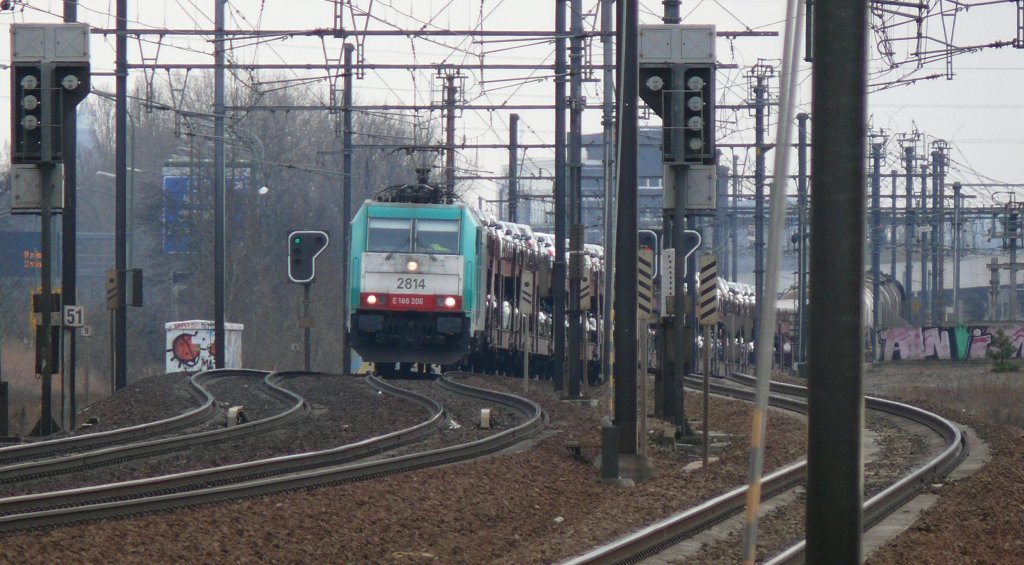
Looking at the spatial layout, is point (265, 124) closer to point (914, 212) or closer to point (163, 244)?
point (163, 244)

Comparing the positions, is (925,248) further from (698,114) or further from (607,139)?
(698,114)

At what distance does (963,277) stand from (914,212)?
6416 centimetres

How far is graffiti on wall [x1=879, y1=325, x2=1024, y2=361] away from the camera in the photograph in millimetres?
57281

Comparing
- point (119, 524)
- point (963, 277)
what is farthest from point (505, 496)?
point (963, 277)

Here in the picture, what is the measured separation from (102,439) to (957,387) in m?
30.6

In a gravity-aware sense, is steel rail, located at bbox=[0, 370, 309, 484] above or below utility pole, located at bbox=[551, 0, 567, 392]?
below

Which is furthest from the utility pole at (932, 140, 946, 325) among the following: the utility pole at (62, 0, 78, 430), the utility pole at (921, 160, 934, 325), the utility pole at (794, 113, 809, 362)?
the utility pole at (62, 0, 78, 430)

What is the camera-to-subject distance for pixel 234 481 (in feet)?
44.1

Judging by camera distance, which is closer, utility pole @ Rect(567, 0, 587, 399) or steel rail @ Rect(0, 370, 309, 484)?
steel rail @ Rect(0, 370, 309, 484)

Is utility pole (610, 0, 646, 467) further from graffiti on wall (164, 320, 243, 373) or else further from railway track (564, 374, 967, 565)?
graffiti on wall (164, 320, 243, 373)

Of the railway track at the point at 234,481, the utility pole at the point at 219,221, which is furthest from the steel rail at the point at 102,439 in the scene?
the utility pole at the point at 219,221

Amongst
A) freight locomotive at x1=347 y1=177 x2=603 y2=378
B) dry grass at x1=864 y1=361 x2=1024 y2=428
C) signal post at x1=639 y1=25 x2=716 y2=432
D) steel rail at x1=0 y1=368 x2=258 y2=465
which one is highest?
signal post at x1=639 y1=25 x2=716 y2=432

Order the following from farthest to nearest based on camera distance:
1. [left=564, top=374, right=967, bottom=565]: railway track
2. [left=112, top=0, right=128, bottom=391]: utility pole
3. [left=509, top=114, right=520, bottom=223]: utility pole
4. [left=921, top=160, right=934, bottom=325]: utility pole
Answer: [left=921, top=160, right=934, bottom=325]: utility pole, [left=509, top=114, right=520, bottom=223]: utility pole, [left=112, top=0, right=128, bottom=391]: utility pole, [left=564, top=374, right=967, bottom=565]: railway track

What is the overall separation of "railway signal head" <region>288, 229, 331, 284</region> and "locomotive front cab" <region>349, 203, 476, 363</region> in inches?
62.9
